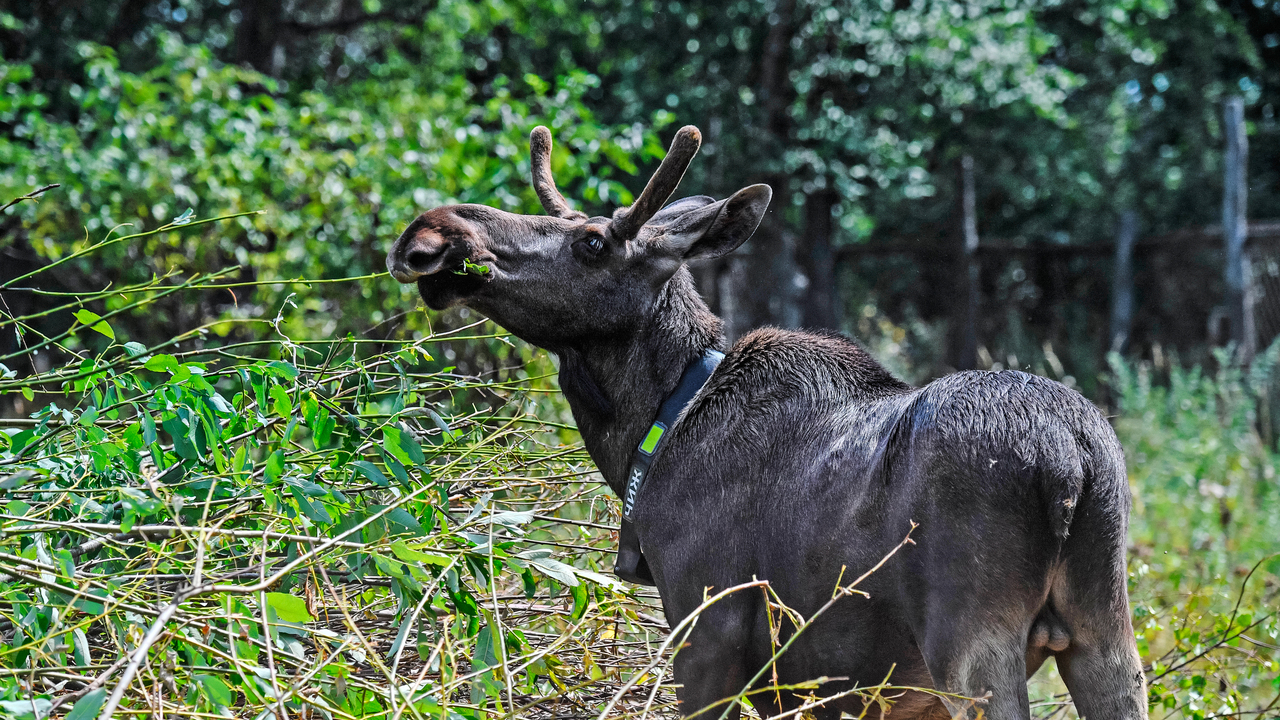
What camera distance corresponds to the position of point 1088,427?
7.59 ft

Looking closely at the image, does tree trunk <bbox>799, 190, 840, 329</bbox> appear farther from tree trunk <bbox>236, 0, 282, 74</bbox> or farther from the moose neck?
the moose neck

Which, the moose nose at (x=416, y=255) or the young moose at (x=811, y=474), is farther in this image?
the moose nose at (x=416, y=255)

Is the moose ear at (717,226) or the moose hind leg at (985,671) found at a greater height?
the moose ear at (717,226)

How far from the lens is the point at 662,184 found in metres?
3.04

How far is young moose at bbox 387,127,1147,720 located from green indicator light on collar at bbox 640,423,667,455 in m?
0.03

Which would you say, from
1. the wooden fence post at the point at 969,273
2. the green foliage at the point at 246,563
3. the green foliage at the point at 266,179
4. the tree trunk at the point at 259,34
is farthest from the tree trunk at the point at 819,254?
the green foliage at the point at 246,563

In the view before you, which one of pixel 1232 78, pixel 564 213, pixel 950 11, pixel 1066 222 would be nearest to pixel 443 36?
pixel 950 11

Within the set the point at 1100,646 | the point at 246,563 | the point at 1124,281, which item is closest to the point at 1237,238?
the point at 1124,281

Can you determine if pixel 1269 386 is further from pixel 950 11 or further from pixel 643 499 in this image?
pixel 643 499

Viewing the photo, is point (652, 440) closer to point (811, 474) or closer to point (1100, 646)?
point (811, 474)

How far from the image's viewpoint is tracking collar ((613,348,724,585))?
301 cm

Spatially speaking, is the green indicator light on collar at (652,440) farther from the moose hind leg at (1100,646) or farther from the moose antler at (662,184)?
the moose hind leg at (1100,646)

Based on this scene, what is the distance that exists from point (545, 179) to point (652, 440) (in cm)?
108

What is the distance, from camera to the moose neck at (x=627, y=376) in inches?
124
